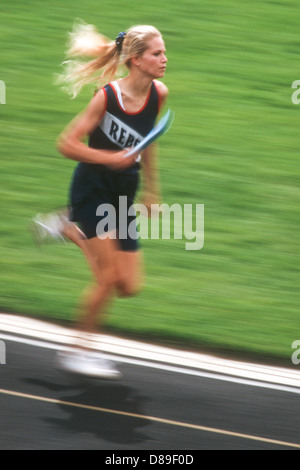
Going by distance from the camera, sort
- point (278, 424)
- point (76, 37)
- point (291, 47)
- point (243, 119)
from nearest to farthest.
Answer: point (278, 424)
point (76, 37)
point (243, 119)
point (291, 47)

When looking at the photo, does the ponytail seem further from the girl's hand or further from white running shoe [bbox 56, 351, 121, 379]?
white running shoe [bbox 56, 351, 121, 379]

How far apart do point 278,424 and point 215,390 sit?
0.53 metres

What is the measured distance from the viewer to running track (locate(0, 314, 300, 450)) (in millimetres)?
5258

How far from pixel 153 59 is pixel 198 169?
379 cm

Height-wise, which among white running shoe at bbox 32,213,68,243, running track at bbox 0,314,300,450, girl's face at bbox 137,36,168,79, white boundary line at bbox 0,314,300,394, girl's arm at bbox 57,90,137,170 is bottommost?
running track at bbox 0,314,300,450

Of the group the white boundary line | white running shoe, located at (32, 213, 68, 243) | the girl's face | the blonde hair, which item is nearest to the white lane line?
the white boundary line

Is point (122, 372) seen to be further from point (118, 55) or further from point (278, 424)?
point (118, 55)

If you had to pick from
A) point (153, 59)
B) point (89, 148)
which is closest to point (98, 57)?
point (153, 59)

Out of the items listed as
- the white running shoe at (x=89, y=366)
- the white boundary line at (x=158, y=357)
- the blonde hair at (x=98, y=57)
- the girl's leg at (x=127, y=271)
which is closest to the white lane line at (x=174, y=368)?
the white boundary line at (x=158, y=357)

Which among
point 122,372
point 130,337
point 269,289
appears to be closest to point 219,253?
point 269,289

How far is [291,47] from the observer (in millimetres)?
11406

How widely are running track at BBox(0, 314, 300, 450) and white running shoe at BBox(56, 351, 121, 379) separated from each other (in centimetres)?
5

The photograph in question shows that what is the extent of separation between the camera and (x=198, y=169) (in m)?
9.16

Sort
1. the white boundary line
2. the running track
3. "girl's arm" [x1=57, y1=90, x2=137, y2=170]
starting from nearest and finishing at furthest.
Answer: the running track
"girl's arm" [x1=57, y1=90, x2=137, y2=170]
the white boundary line
